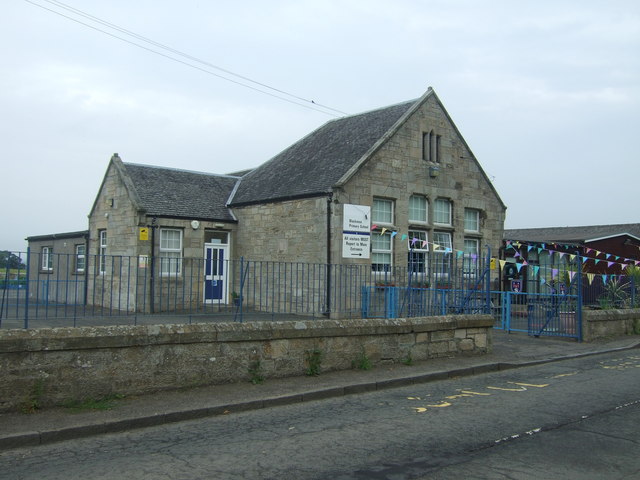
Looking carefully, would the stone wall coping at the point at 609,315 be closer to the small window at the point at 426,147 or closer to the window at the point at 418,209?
the window at the point at 418,209

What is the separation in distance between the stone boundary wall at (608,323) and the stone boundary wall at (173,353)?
21.4 feet

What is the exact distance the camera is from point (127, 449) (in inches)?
242

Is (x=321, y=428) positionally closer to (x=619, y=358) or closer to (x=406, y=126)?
(x=619, y=358)

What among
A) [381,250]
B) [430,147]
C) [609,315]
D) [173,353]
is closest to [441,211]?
[430,147]

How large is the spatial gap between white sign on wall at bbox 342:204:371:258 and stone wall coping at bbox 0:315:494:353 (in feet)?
23.6

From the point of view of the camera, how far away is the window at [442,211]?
858 inches

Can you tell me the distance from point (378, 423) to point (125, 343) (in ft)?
11.5

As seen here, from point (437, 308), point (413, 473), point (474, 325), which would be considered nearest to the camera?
point (413, 473)

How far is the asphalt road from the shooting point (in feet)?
17.6

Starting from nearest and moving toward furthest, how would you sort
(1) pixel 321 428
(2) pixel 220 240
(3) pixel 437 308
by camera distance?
(1) pixel 321 428
(3) pixel 437 308
(2) pixel 220 240

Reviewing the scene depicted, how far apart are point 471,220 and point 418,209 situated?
122 inches

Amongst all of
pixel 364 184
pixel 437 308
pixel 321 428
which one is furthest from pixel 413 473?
pixel 364 184

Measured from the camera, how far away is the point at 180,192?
22.0 m

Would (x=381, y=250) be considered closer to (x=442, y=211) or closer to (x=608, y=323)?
(x=442, y=211)
